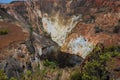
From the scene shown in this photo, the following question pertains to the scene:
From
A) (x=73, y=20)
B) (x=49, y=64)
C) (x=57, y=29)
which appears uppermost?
(x=73, y=20)

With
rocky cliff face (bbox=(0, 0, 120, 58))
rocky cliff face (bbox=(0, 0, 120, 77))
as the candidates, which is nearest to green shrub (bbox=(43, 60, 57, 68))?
rocky cliff face (bbox=(0, 0, 120, 77))

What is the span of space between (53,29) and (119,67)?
97.7 feet

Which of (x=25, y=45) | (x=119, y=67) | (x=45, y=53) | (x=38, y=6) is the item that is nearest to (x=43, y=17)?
(x=38, y=6)

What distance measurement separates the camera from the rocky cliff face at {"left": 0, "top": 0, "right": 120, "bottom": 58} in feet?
182

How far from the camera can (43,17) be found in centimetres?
6644

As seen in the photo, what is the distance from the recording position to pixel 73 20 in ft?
208

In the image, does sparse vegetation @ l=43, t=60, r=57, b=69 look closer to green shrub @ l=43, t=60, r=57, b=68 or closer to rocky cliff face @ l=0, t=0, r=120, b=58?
green shrub @ l=43, t=60, r=57, b=68

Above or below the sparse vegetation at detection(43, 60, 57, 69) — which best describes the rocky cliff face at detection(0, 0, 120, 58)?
above

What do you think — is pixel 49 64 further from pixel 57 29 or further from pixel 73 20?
pixel 57 29

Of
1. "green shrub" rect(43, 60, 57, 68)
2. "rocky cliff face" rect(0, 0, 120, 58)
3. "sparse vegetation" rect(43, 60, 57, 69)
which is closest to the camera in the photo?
"sparse vegetation" rect(43, 60, 57, 69)

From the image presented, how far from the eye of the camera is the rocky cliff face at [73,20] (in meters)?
55.5

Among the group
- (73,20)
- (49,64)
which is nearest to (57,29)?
(73,20)

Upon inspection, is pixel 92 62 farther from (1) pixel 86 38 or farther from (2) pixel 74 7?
(2) pixel 74 7

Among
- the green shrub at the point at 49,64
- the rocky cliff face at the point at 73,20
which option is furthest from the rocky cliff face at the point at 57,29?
the green shrub at the point at 49,64
